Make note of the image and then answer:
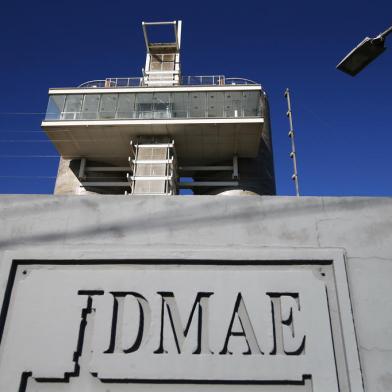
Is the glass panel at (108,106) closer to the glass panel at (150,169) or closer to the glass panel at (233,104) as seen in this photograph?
the glass panel at (150,169)

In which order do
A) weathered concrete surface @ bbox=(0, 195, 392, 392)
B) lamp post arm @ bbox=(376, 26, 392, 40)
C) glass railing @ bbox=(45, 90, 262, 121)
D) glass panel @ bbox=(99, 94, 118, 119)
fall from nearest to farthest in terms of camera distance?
weathered concrete surface @ bbox=(0, 195, 392, 392) → lamp post arm @ bbox=(376, 26, 392, 40) → glass railing @ bbox=(45, 90, 262, 121) → glass panel @ bbox=(99, 94, 118, 119)

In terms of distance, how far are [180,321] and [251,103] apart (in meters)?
23.0

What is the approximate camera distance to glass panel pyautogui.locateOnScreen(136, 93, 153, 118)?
25.0 m

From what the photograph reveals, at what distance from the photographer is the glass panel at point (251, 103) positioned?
2431 cm

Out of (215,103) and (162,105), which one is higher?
(162,105)

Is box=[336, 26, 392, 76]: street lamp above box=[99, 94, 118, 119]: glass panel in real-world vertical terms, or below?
below

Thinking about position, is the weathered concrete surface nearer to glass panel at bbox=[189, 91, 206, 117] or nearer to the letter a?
the letter a

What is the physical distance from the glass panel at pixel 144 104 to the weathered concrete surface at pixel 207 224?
864 inches

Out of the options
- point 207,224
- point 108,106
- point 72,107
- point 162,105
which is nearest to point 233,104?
point 162,105

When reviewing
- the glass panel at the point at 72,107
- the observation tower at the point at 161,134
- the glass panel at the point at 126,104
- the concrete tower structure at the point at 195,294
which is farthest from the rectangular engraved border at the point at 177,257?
the glass panel at the point at 72,107

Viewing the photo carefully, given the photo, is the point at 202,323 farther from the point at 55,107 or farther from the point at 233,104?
the point at 55,107

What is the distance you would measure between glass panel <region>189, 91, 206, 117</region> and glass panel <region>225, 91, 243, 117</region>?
1.61 m

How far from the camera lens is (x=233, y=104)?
968 inches

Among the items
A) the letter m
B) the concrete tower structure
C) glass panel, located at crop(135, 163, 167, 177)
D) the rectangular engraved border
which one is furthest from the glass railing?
the letter m
